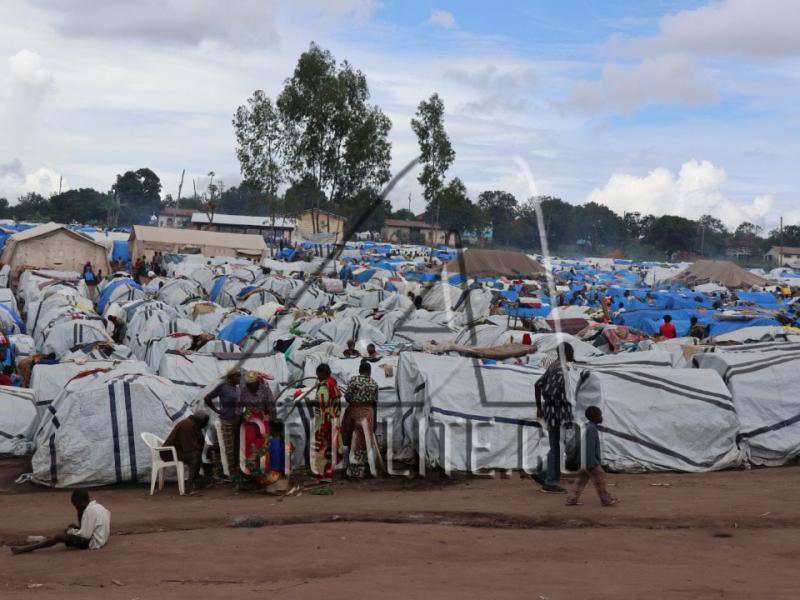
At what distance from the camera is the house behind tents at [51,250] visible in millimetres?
32688

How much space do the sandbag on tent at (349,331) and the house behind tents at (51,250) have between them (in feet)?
59.2

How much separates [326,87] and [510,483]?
129 feet

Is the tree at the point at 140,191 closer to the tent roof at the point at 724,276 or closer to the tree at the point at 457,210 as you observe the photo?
the tree at the point at 457,210

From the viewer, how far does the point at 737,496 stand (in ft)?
27.8

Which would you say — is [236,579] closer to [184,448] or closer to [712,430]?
[184,448]

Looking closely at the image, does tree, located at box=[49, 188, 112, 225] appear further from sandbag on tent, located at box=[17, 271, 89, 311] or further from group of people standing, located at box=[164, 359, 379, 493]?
group of people standing, located at box=[164, 359, 379, 493]

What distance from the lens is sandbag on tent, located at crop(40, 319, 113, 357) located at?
53.9 feet

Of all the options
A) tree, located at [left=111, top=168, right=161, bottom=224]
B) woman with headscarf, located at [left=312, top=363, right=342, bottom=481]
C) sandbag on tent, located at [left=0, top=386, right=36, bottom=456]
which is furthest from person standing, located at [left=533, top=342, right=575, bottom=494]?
tree, located at [left=111, top=168, right=161, bottom=224]

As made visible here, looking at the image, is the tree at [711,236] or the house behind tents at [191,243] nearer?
the house behind tents at [191,243]

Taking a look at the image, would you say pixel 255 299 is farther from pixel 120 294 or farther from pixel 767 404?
pixel 767 404

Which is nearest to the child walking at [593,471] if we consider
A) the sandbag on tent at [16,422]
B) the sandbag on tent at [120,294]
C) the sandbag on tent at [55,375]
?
the sandbag on tent at [55,375]

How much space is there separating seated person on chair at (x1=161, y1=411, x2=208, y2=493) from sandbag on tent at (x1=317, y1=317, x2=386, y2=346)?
8.42m

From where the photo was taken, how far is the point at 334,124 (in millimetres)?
46625

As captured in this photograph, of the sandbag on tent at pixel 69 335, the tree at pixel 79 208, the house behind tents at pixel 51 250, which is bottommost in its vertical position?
the sandbag on tent at pixel 69 335
